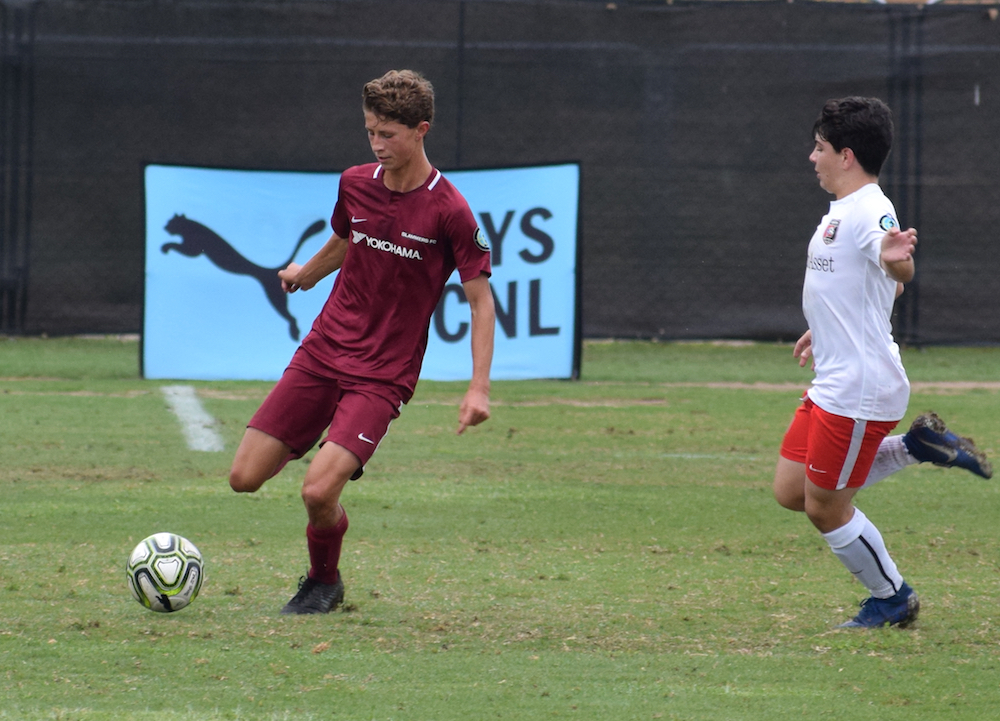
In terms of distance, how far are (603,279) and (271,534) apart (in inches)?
348

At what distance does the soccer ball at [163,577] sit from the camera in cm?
460

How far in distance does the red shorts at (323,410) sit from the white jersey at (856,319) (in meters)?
1.56

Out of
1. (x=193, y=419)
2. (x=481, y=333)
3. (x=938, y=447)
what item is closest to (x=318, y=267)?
(x=481, y=333)

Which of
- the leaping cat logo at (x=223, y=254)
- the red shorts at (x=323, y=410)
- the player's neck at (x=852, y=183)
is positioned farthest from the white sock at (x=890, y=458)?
the leaping cat logo at (x=223, y=254)

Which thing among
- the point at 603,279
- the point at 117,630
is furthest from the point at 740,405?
the point at 117,630

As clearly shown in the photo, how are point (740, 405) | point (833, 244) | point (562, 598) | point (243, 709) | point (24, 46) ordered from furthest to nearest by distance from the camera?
point (24, 46) → point (740, 405) → point (562, 598) → point (833, 244) → point (243, 709)

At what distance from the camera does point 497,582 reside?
5.23m

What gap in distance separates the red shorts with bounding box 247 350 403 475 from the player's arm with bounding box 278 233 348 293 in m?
0.34

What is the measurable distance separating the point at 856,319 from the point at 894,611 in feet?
3.48

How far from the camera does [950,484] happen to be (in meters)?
7.66

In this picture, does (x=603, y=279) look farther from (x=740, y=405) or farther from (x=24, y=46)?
(x=24, y=46)

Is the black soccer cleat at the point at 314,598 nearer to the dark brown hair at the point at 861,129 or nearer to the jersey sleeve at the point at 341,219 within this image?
the jersey sleeve at the point at 341,219

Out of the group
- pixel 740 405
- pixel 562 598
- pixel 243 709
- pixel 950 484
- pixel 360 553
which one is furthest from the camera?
pixel 740 405

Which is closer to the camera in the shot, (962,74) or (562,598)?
(562,598)
